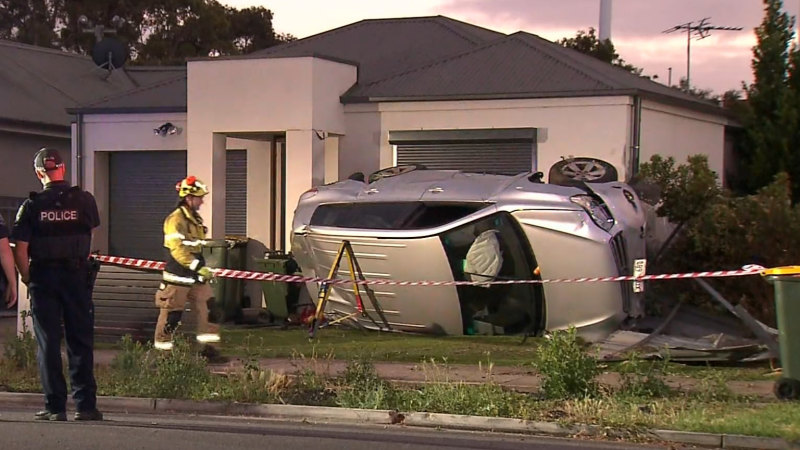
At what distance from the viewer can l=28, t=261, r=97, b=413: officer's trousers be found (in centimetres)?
852

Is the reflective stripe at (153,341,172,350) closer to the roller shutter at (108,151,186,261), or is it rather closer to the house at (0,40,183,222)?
the roller shutter at (108,151,186,261)

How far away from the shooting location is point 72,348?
859 centimetres

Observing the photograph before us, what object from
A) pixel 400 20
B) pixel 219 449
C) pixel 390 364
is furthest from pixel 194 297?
pixel 400 20

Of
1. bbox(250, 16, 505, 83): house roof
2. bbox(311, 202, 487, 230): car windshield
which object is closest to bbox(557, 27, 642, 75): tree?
bbox(250, 16, 505, 83): house roof

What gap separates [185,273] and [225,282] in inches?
194

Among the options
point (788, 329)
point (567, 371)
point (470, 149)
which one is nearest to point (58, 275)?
point (567, 371)

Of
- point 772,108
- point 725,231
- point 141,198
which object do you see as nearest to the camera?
point 725,231

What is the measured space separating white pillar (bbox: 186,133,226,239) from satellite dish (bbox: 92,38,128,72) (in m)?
11.6

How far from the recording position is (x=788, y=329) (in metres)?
10.0

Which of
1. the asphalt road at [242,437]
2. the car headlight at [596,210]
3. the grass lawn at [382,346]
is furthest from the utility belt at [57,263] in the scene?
the car headlight at [596,210]

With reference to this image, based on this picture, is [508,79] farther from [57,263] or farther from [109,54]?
[109,54]

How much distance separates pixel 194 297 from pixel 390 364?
7.48 ft

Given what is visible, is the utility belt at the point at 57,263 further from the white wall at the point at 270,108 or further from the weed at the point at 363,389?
the white wall at the point at 270,108

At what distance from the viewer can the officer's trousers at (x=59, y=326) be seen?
852cm
